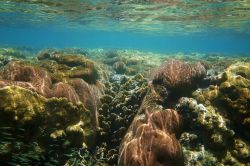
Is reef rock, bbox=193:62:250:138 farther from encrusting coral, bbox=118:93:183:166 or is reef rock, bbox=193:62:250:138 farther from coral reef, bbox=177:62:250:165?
encrusting coral, bbox=118:93:183:166

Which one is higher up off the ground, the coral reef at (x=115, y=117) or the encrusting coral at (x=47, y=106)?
the encrusting coral at (x=47, y=106)

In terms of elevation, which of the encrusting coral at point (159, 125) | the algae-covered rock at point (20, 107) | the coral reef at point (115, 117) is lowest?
the coral reef at point (115, 117)

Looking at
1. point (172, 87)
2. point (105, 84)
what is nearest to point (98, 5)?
point (105, 84)

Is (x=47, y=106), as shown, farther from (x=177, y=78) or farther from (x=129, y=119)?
(x=177, y=78)

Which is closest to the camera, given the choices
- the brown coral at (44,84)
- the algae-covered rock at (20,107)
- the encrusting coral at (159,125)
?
the algae-covered rock at (20,107)

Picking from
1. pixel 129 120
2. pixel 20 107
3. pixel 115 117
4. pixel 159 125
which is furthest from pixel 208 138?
pixel 20 107

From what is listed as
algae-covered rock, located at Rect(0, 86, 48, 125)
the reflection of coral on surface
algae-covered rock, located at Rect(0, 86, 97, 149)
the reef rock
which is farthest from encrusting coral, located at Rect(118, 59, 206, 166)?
algae-covered rock, located at Rect(0, 86, 48, 125)

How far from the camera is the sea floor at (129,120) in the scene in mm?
6656

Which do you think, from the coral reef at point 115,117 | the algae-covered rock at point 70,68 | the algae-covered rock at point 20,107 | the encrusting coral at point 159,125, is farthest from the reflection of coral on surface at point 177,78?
the algae-covered rock at point 20,107

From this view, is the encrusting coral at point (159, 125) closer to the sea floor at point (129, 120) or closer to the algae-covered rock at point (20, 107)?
Answer: the sea floor at point (129, 120)

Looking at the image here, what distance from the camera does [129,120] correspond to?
909 cm

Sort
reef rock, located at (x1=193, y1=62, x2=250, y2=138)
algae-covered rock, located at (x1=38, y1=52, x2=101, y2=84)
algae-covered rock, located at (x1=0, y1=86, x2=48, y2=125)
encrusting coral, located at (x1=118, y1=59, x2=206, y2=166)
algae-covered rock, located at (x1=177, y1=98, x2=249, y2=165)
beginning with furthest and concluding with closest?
algae-covered rock, located at (x1=38, y1=52, x2=101, y2=84) < reef rock, located at (x1=193, y1=62, x2=250, y2=138) < algae-covered rock, located at (x1=177, y1=98, x2=249, y2=165) < encrusting coral, located at (x1=118, y1=59, x2=206, y2=166) < algae-covered rock, located at (x1=0, y1=86, x2=48, y2=125)

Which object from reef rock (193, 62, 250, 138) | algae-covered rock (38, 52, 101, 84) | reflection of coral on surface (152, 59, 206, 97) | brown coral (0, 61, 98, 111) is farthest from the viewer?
algae-covered rock (38, 52, 101, 84)

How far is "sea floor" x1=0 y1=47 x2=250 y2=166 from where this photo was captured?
6656 millimetres
